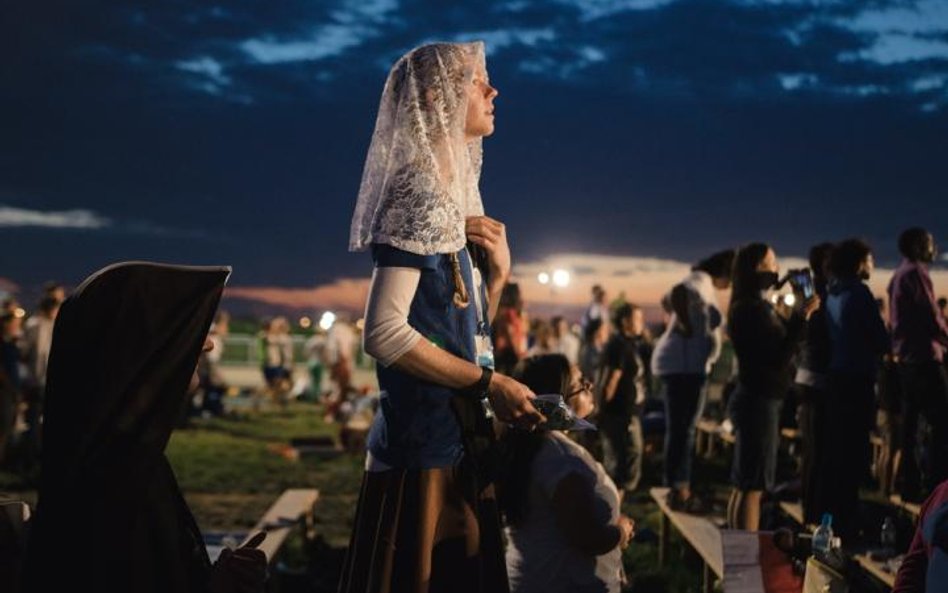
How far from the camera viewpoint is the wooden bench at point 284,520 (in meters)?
5.62

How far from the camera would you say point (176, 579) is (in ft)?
6.47

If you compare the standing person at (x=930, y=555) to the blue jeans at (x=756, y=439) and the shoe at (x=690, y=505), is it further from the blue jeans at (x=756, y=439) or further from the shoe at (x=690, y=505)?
the shoe at (x=690, y=505)

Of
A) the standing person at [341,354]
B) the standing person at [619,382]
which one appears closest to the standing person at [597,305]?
the standing person at [619,382]

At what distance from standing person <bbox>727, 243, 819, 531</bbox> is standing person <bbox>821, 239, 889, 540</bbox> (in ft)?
0.97

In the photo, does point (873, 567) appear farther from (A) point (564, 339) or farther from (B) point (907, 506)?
(A) point (564, 339)

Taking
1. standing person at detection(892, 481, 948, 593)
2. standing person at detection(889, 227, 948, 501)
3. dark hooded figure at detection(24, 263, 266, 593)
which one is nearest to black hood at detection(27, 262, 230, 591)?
dark hooded figure at detection(24, 263, 266, 593)

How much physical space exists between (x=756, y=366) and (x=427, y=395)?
142 inches

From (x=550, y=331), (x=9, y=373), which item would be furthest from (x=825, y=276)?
(x=9, y=373)

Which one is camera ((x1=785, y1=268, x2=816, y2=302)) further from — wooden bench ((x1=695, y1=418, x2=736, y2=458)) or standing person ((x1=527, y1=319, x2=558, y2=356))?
standing person ((x1=527, y1=319, x2=558, y2=356))

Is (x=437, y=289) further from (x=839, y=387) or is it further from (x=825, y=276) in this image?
(x=825, y=276)

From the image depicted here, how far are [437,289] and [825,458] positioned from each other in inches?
163

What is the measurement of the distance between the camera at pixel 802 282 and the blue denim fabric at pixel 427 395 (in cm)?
355

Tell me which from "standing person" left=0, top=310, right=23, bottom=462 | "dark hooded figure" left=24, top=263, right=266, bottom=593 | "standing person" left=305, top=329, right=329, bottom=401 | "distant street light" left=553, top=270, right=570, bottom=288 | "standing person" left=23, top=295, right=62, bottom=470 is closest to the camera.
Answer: "dark hooded figure" left=24, top=263, right=266, bottom=593

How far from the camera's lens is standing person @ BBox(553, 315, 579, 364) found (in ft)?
42.2
